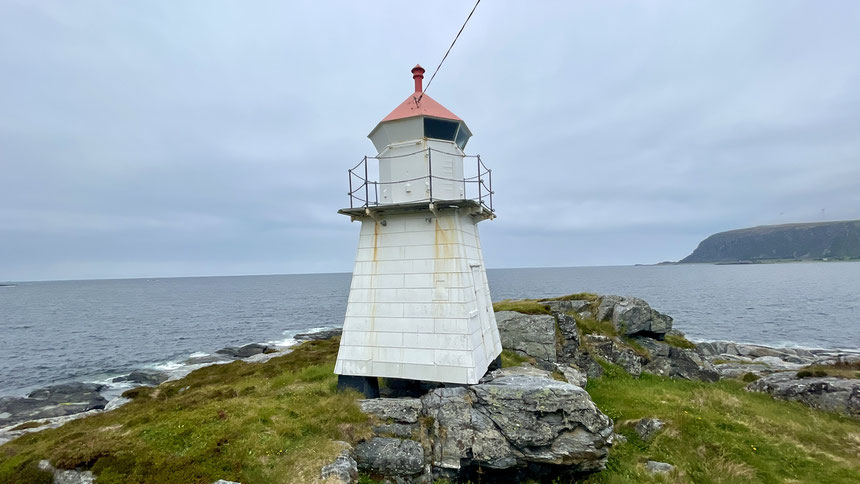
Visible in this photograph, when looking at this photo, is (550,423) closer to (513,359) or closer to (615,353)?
(513,359)

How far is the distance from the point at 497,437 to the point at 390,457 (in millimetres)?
2719

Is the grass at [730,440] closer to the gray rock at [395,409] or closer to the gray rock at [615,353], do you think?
the gray rock at [615,353]

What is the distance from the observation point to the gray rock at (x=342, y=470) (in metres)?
8.33

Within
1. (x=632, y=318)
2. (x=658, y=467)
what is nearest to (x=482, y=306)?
(x=658, y=467)

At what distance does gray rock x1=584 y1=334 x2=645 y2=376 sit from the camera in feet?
65.0

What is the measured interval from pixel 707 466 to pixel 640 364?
10.5 metres

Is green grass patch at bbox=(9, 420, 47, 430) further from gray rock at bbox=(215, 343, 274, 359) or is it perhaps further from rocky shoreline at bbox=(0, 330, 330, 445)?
gray rock at bbox=(215, 343, 274, 359)

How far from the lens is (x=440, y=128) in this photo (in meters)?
12.5

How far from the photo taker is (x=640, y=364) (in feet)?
66.2

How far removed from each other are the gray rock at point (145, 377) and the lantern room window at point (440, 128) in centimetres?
3165

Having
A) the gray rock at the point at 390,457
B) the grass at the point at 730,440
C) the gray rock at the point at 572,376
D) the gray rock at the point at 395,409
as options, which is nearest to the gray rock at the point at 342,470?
the gray rock at the point at 390,457

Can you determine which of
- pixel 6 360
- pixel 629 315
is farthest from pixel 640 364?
pixel 6 360

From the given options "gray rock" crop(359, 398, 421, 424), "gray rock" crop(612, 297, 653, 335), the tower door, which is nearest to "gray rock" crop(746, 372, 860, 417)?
"gray rock" crop(612, 297, 653, 335)

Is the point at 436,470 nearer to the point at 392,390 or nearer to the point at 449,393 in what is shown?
the point at 449,393
